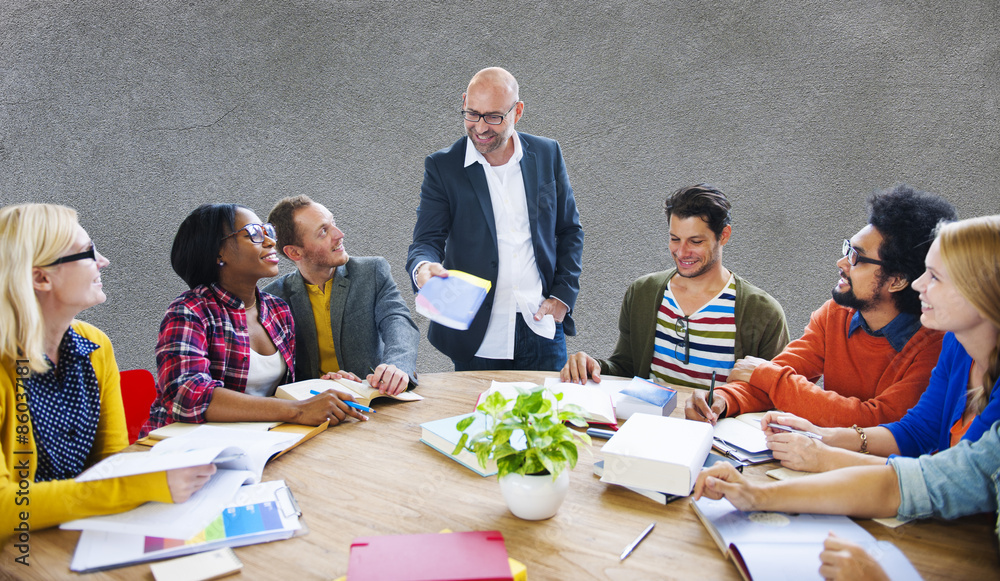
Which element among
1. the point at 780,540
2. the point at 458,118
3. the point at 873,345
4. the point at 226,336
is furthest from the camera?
the point at 458,118

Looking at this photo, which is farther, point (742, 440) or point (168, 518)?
point (742, 440)

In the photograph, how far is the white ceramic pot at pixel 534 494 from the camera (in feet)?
3.92

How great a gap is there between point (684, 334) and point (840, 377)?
568 millimetres

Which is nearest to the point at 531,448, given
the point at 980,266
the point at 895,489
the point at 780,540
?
the point at 780,540

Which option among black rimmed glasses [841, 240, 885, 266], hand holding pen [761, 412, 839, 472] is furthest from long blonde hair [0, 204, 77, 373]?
black rimmed glasses [841, 240, 885, 266]

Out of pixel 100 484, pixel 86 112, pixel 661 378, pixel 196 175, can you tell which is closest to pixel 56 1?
pixel 86 112

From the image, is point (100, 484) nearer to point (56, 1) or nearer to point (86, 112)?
point (86, 112)

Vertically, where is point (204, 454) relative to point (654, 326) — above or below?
below

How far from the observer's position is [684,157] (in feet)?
13.6

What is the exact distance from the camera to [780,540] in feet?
3.67

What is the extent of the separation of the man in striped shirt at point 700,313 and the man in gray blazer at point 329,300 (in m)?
0.98

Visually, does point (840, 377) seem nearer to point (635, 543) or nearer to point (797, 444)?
point (797, 444)

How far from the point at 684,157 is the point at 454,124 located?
1.64m

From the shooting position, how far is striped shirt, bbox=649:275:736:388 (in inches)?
89.4
